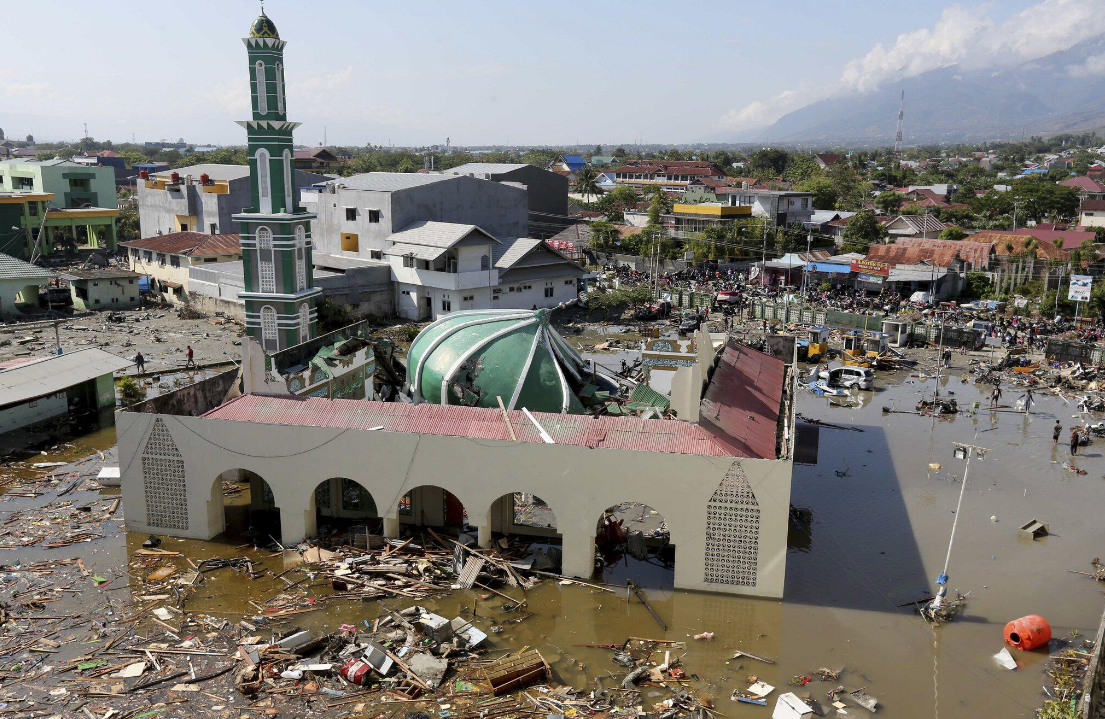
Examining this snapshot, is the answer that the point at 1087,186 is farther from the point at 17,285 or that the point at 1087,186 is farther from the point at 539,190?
the point at 17,285

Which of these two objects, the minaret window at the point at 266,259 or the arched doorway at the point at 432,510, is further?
the minaret window at the point at 266,259

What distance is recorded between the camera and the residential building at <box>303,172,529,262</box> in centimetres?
4256

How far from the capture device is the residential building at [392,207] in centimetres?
4256

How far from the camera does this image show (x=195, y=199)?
51.8 m

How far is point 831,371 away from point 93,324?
30964 mm

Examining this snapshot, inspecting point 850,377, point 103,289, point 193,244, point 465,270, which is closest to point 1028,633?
point 850,377

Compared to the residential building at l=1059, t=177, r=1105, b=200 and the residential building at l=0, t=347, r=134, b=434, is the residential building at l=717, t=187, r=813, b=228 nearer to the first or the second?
the residential building at l=1059, t=177, r=1105, b=200

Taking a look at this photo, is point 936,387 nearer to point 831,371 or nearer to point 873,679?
point 831,371

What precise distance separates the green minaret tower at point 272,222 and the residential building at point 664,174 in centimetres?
7314

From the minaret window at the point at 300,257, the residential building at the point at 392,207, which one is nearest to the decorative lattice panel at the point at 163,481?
the minaret window at the point at 300,257

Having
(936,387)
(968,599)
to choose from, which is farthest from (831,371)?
(968,599)

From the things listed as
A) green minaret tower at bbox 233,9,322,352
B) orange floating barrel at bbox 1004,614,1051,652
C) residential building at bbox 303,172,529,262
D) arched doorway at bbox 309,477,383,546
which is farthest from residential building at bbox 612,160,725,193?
orange floating barrel at bbox 1004,614,1051,652

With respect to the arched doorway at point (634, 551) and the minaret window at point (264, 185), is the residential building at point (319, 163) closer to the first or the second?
the minaret window at point (264, 185)

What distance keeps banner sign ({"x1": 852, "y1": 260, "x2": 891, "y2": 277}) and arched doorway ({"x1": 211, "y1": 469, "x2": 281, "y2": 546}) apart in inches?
1391
